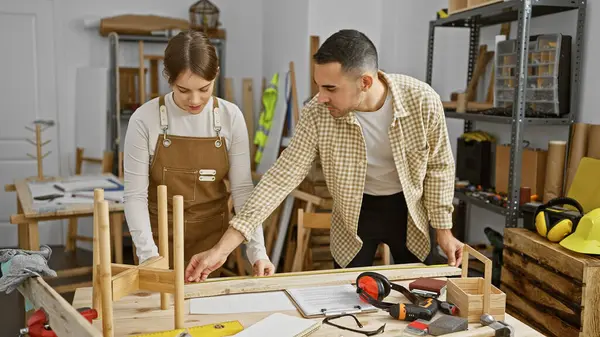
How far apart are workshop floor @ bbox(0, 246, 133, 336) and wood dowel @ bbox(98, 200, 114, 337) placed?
1835mm

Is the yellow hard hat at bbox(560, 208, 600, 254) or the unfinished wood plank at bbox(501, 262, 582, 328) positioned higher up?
the yellow hard hat at bbox(560, 208, 600, 254)

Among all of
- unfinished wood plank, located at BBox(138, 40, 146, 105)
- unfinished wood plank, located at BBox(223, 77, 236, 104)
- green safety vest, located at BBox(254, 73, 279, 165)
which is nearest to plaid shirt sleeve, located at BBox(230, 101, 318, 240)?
green safety vest, located at BBox(254, 73, 279, 165)

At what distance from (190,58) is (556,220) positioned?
156 centimetres

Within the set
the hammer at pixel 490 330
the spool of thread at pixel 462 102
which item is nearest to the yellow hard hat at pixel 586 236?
the hammer at pixel 490 330

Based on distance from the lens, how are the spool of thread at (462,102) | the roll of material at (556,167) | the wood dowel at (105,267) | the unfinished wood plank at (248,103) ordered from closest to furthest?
the wood dowel at (105,267) → the roll of material at (556,167) → the spool of thread at (462,102) → the unfinished wood plank at (248,103)

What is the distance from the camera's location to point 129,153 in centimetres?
191

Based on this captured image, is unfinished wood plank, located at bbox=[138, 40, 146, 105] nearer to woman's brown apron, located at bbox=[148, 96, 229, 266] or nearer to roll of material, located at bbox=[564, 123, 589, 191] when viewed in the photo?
woman's brown apron, located at bbox=[148, 96, 229, 266]

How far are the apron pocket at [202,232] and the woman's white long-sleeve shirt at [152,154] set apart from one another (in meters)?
0.18

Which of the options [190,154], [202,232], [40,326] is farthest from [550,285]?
[40,326]

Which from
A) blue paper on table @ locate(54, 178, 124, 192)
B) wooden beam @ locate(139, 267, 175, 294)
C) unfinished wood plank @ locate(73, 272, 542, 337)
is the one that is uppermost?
wooden beam @ locate(139, 267, 175, 294)

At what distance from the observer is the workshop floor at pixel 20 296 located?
137 inches

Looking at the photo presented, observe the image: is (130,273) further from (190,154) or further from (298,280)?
(190,154)

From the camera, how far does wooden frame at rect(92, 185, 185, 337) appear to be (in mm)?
1159

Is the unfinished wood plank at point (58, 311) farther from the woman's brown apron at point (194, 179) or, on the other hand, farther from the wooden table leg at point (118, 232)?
the wooden table leg at point (118, 232)
